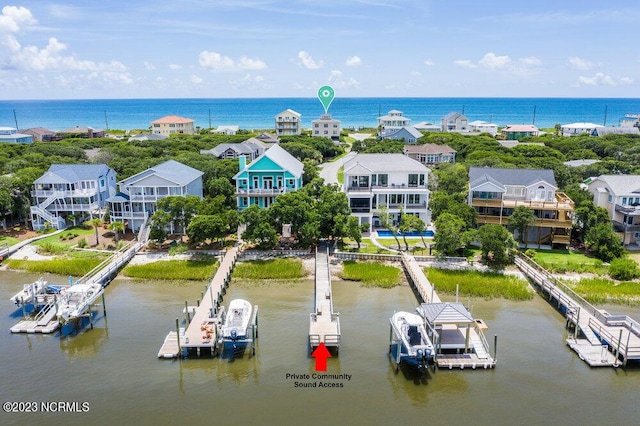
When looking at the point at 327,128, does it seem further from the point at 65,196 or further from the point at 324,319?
the point at 324,319

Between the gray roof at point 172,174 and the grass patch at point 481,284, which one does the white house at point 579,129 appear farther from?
the gray roof at point 172,174

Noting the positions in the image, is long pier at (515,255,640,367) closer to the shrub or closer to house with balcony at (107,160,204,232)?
the shrub

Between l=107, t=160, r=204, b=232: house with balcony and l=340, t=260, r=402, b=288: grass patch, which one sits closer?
l=340, t=260, r=402, b=288: grass patch

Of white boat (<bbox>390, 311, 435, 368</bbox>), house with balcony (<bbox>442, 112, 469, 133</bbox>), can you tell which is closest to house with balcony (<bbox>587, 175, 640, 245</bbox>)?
white boat (<bbox>390, 311, 435, 368</bbox>)

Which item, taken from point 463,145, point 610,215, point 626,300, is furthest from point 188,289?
point 463,145

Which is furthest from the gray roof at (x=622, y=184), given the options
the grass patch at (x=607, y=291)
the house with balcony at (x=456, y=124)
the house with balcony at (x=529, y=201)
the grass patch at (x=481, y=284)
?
the house with balcony at (x=456, y=124)

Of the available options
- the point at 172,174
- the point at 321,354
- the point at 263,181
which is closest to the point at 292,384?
the point at 321,354
